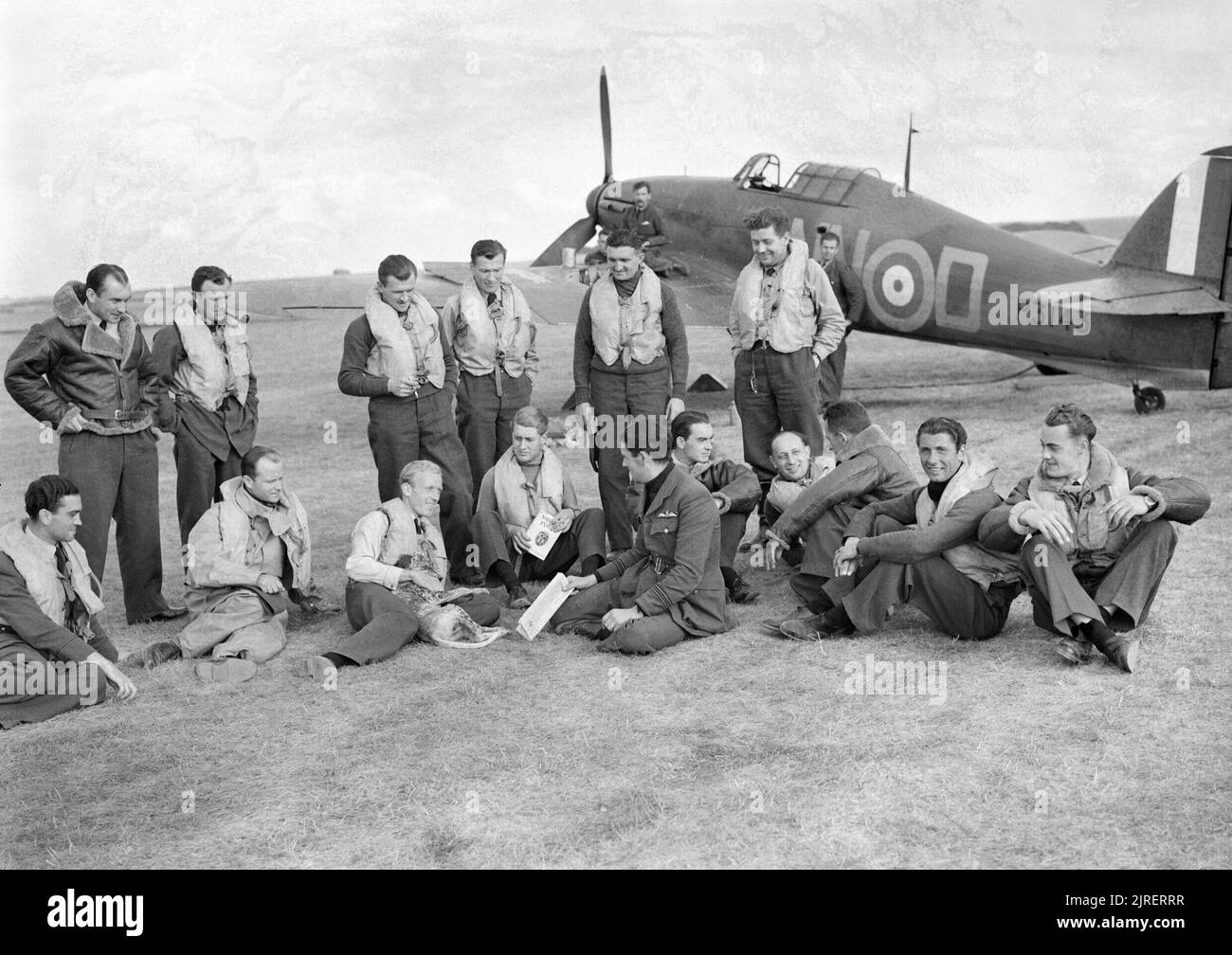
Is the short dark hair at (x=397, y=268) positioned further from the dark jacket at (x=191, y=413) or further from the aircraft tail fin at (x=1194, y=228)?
the aircraft tail fin at (x=1194, y=228)

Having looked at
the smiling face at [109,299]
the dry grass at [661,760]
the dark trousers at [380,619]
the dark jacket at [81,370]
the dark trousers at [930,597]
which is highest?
the smiling face at [109,299]

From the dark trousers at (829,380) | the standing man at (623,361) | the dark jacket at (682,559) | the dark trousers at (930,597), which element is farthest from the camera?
the dark trousers at (829,380)

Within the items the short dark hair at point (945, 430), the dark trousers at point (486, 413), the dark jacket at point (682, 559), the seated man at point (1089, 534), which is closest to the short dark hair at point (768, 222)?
the dark trousers at point (486, 413)

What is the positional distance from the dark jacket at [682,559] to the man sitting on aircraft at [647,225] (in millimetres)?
7587

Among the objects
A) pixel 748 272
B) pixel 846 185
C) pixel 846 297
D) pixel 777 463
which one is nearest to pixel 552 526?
pixel 777 463

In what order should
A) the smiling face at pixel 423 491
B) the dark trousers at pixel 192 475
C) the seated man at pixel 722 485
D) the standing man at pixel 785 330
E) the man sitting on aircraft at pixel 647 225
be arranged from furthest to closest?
the man sitting on aircraft at pixel 647 225, the standing man at pixel 785 330, the dark trousers at pixel 192 475, the seated man at pixel 722 485, the smiling face at pixel 423 491

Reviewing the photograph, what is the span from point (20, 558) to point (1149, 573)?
4.46 meters

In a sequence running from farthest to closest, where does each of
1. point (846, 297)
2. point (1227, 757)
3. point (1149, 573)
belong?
point (846, 297)
point (1149, 573)
point (1227, 757)

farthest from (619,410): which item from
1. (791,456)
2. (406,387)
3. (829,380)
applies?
(829,380)

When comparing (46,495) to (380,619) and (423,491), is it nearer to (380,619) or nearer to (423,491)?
(380,619)

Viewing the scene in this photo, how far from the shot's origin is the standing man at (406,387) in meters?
6.15

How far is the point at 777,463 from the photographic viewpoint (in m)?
6.05

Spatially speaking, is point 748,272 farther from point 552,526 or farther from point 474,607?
point 474,607
